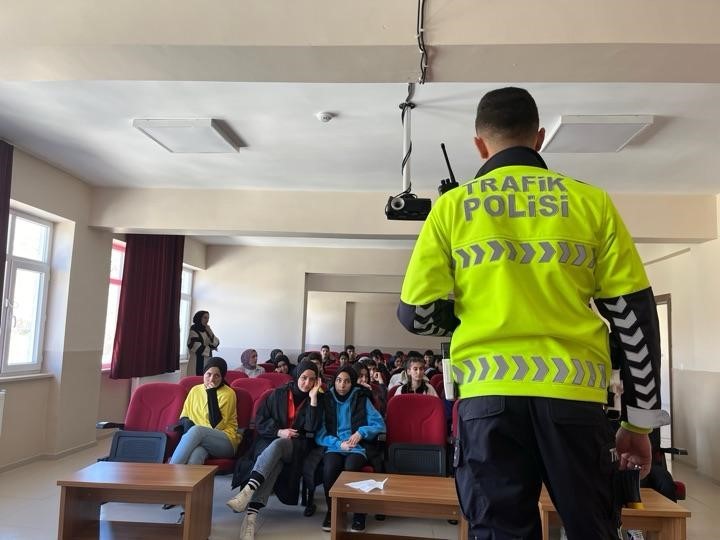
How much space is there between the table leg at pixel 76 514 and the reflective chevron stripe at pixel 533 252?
272 centimetres

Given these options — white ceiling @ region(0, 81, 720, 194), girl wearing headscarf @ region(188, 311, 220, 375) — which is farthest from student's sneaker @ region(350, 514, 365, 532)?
girl wearing headscarf @ region(188, 311, 220, 375)

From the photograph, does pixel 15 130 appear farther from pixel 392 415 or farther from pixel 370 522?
pixel 370 522

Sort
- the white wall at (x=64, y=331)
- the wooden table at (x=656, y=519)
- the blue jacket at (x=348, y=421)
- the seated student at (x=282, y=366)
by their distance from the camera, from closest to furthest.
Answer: the wooden table at (x=656, y=519) → the blue jacket at (x=348, y=421) → the white wall at (x=64, y=331) → the seated student at (x=282, y=366)

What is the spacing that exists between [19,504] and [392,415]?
2.70 meters

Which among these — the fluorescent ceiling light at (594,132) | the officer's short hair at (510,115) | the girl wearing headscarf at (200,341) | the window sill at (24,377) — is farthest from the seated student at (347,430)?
the girl wearing headscarf at (200,341)

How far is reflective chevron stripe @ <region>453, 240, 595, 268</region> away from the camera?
101cm

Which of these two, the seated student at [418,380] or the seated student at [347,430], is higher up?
the seated student at [418,380]

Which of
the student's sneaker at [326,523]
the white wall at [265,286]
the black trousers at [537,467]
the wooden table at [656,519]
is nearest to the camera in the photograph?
the black trousers at [537,467]

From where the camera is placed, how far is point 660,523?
255 centimetres

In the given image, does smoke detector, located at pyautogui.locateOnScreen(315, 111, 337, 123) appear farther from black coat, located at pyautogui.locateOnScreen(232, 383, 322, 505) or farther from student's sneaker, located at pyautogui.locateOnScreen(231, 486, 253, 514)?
student's sneaker, located at pyautogui.locateOnScreen(231, 486, 253, 514)

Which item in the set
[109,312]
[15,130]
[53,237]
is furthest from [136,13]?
[109,312]

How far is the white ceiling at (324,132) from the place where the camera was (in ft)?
11.1

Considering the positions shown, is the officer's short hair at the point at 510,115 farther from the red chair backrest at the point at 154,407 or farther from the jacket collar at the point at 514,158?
the red chair backrest at the point at 154,407

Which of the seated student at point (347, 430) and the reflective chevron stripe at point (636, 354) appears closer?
the reflective chevron stripe at point (636, 354)
